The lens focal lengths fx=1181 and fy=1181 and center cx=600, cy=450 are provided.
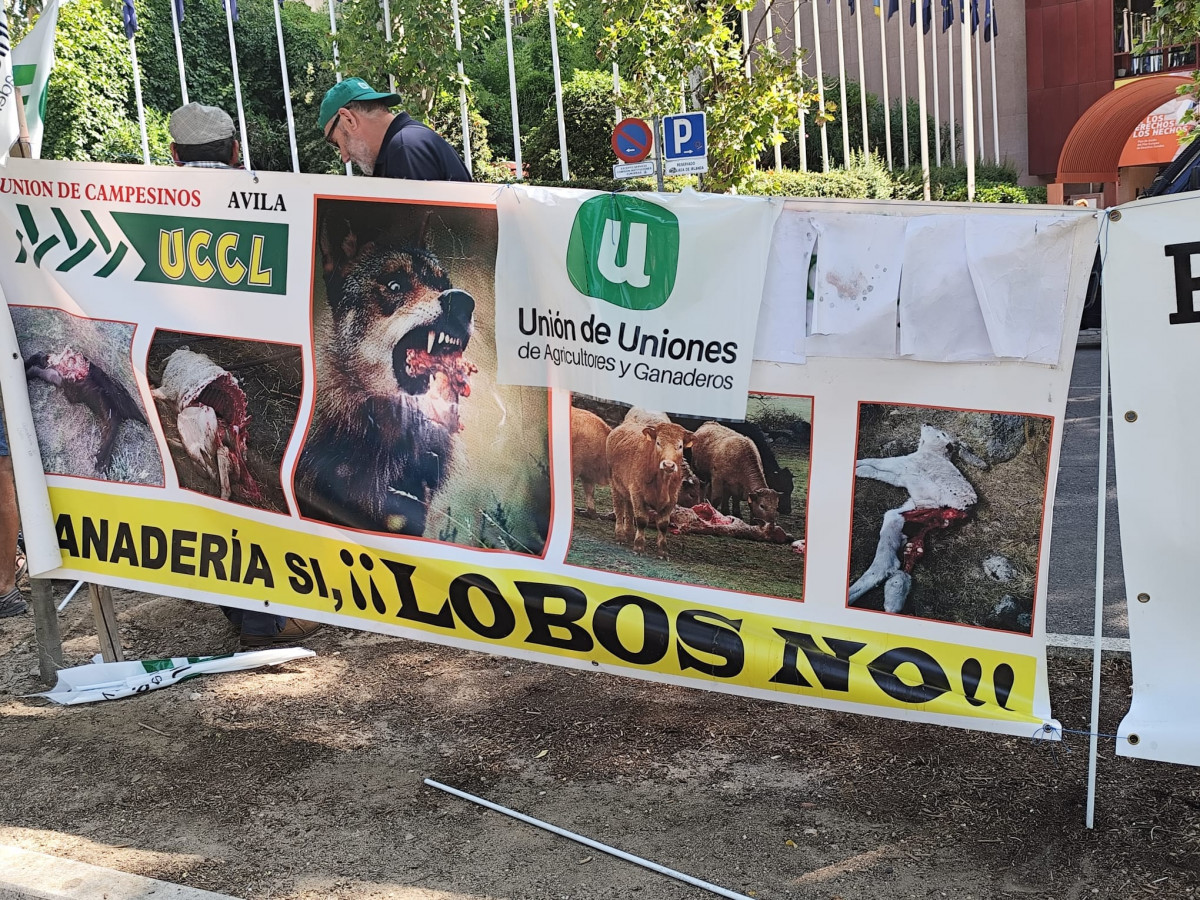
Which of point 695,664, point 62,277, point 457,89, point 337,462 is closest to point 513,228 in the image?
point 337,462

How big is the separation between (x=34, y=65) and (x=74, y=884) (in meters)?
2.95

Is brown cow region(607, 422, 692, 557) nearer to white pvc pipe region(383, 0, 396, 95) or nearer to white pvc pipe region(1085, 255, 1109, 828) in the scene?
white pvc pipe region(1085, 255, 1109, 828)

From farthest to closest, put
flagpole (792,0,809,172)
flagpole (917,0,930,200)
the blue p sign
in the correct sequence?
flagpole (917,0,930,200)
flagpole (792,0,809,172)
the blue p sign

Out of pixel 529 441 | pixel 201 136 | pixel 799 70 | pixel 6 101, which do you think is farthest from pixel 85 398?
pixel 799 70

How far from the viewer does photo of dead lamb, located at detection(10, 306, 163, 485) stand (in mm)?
4426

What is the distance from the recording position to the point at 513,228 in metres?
3.76

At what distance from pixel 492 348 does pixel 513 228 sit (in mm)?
391

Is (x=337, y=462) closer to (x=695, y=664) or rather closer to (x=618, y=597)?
(x=618, y=597)

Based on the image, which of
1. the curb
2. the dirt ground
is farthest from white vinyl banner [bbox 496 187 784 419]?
the curb

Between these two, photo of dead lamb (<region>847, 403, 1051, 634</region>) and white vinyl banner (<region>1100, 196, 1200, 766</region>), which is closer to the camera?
white vinyl banner (<region>1100, 196, 1200, 766</region>)

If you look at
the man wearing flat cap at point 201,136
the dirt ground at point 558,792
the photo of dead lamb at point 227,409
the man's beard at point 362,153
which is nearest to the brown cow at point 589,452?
the dirt ground at point 558,792

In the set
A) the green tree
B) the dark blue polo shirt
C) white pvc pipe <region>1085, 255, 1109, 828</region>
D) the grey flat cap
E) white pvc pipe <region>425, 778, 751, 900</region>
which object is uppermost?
the green tree

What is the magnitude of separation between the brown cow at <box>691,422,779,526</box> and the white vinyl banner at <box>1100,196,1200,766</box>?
965mm

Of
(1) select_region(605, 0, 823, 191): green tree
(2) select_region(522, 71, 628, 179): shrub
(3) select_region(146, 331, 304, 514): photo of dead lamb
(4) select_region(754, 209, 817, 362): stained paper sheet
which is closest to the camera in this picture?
(4) select_region(754, 209, 817, 362): stained paper sheet
